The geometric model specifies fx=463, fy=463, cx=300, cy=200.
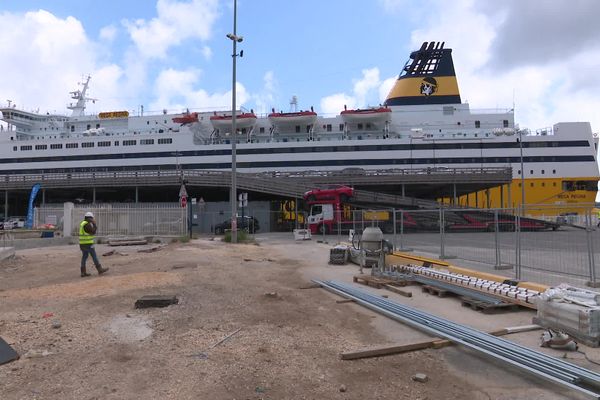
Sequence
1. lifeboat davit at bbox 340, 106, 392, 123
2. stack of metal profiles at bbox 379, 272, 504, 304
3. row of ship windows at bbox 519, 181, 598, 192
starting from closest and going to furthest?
stack of metal profiles at bbox 379, 272, 504, 304
row of ship windows at bbox 519, 181, 598, 192
lifeboat davit at bbox 340, 106, 392, 123

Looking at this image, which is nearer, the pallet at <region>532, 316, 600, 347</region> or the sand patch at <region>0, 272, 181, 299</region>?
the pallet at <region>532, 316, 600, 347</region>

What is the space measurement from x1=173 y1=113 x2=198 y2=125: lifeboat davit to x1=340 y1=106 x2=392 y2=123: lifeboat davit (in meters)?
19.8

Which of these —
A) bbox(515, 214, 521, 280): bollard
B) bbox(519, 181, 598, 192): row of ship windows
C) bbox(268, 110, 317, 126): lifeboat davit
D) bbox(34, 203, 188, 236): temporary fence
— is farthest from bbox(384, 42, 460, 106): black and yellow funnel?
bbox(515, 214, 521, 280): bollard

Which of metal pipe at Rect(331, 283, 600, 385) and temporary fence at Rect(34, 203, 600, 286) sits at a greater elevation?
temporary fence at Rect(34, 203, 600, 286)

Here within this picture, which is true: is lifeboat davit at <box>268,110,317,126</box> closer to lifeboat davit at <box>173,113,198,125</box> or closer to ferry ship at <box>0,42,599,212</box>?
ferry ship at <box>0,42,599,212</box>

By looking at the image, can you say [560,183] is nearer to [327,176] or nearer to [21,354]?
[327,176]

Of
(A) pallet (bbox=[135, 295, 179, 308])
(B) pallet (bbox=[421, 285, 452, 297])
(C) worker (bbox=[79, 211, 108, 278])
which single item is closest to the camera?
(A) pallet (bbox=[135, 295, 179, 308])

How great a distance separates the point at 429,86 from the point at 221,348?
5773 cm

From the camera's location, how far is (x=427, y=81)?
58344 mm

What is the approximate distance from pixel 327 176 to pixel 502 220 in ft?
116

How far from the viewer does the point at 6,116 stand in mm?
→ 66500

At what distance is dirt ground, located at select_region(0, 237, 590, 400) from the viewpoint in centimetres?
420

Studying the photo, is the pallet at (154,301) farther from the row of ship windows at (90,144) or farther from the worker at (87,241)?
the row of ship windows at (90,144)

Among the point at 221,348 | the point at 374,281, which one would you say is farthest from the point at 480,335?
the point at 374,281
